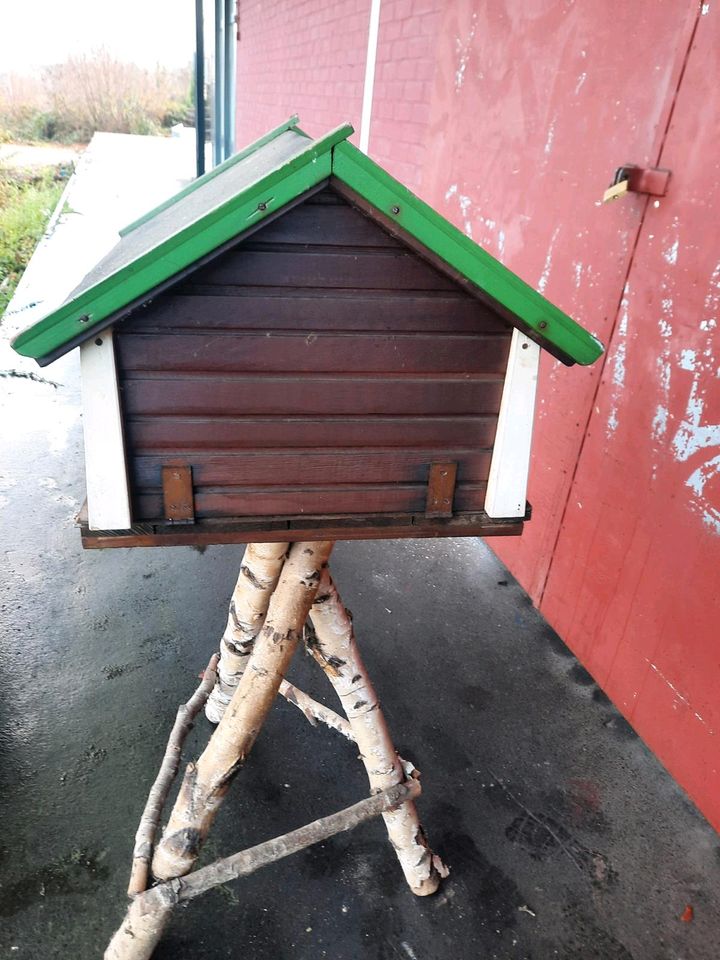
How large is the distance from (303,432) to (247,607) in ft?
2.90

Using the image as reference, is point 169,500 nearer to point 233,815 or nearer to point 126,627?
point 233,815

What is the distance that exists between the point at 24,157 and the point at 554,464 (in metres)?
17.1

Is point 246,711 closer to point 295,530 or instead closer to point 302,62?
point 295,530

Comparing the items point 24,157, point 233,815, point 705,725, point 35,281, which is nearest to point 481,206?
point 705,725

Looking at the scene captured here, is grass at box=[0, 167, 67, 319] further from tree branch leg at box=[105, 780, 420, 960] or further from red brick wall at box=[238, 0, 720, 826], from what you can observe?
tree branch leg at box=[105, 780, 420, 960]

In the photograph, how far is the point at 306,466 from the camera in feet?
5.93

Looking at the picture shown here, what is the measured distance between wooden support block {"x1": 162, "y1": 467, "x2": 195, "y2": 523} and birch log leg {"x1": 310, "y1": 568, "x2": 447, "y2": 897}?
22.6 inches

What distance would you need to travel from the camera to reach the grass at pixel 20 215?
10.1 m

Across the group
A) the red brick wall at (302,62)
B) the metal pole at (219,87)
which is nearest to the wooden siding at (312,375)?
the red brick wall at (302,62)

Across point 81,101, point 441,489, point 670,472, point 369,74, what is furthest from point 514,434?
point 81,101

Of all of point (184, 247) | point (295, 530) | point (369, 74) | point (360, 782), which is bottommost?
point (360, 782)

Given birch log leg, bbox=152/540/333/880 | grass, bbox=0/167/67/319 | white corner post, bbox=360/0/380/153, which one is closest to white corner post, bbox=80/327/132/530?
birch log leg, bbox=152/540/333/880

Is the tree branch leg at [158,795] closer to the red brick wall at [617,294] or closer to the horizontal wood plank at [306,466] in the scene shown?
the horizontal wood plank at [306,466]

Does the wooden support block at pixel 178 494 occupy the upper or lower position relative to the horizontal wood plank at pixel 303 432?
lower
